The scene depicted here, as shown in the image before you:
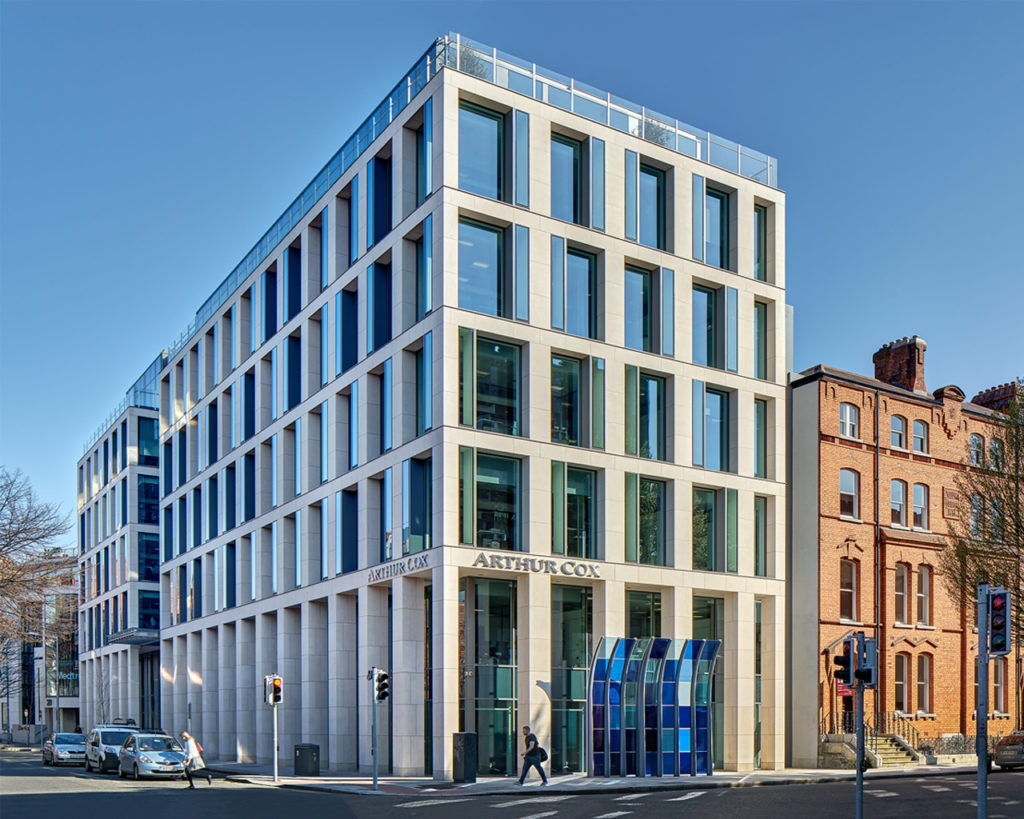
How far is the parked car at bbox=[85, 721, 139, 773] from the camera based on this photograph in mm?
38594

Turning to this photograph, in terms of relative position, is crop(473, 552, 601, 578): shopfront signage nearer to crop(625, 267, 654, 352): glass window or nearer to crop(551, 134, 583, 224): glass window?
crop(625, 267, 654, 352): glass window

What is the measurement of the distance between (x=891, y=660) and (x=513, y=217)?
21466mm

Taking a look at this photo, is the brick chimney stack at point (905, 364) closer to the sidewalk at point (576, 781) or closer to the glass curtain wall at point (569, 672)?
the sidewalk at point (576, 781)

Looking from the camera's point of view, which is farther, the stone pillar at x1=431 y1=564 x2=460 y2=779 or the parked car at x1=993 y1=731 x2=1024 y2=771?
the parked car at x1=993 y1=731 x2=1024 y2=771

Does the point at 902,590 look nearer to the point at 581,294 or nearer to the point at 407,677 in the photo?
the point at 581,294

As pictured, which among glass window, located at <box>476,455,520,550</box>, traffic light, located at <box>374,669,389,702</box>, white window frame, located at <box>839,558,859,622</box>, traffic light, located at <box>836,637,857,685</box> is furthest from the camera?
white window frame, located at <box>839,558,859,622</box>

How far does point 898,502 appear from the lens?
44.4m

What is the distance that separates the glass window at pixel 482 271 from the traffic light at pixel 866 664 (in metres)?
17.8

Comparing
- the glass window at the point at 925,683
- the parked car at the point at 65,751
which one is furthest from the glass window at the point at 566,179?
the parked car at the point at 65,751

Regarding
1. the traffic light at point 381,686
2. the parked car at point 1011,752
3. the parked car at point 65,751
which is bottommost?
the parked car at point 65,751

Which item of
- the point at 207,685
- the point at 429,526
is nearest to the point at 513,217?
the point at 429,526

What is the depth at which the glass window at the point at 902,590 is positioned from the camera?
43750 mm

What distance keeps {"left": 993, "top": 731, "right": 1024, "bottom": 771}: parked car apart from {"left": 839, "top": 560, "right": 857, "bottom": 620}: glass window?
20.7 feet

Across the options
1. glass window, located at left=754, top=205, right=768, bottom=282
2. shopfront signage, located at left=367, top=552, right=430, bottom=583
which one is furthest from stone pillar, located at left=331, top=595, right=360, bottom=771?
glass window, located at left=754, top=205, right=768, bottom=282
